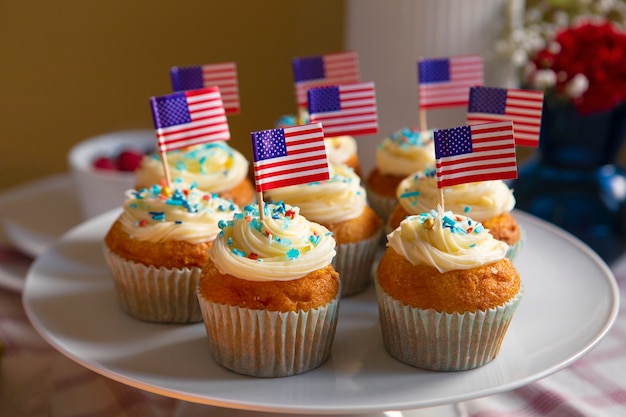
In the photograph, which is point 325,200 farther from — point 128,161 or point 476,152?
point 128,161

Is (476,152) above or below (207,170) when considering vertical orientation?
above

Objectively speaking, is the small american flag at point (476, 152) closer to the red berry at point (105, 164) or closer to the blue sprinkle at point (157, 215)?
the blue sprinkle at point (157, 215)

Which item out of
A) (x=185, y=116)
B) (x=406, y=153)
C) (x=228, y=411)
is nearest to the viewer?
(x=228, y=411)

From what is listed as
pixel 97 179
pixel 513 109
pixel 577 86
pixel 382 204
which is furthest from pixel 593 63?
pixel 97 179

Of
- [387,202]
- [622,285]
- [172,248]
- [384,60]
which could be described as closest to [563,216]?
[622,285]

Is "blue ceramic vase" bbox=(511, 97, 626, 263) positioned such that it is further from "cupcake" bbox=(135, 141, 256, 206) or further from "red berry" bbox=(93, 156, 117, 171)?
"red berry" bbox=(93, 156, 117, 171)
